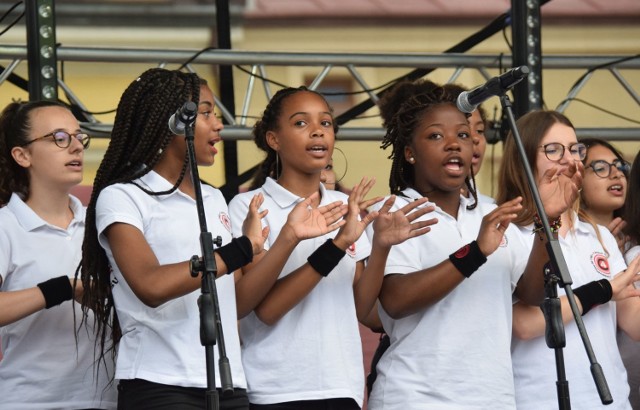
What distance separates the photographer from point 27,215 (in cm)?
377

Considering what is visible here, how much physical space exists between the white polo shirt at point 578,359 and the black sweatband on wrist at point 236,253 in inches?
40.4

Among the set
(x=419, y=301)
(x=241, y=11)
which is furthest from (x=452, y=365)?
(x=241, y=11)

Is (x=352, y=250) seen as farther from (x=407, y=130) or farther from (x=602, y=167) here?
(x=602, y=167)

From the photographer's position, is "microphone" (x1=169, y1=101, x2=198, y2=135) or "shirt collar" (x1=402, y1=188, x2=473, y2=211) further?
"shirt collar" (x1=402, y1=188, x2=473, y2=211)

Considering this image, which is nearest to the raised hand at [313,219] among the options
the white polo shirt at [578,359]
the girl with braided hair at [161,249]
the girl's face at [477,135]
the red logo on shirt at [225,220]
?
the girl with braided hair at [161,249]

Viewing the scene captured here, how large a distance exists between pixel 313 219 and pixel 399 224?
0.25 meters

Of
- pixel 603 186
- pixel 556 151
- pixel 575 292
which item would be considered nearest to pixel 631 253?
pixel 603 186

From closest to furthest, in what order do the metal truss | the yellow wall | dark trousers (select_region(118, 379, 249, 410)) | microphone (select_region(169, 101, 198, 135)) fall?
microphone (select_region(169, 101, 198, 135)) → dark trousers (select_region(118, 379, 249, 410)) → the metal truss → the yellow wall

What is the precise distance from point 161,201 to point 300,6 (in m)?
3.90

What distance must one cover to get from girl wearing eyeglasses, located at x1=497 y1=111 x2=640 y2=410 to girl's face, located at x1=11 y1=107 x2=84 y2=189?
1.37 metres

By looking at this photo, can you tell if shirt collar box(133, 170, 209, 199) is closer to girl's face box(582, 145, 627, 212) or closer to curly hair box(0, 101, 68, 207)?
curly hair box(0, 101, 68, 207)

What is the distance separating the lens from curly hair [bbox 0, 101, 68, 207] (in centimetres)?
390

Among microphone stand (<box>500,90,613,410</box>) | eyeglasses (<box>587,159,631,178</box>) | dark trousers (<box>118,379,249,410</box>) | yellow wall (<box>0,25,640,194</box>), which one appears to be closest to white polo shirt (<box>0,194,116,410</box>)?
dark trousers (<box>118,379,249,410</box>)

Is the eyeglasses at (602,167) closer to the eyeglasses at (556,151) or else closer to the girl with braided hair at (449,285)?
the eyeglasses at (556,151)
